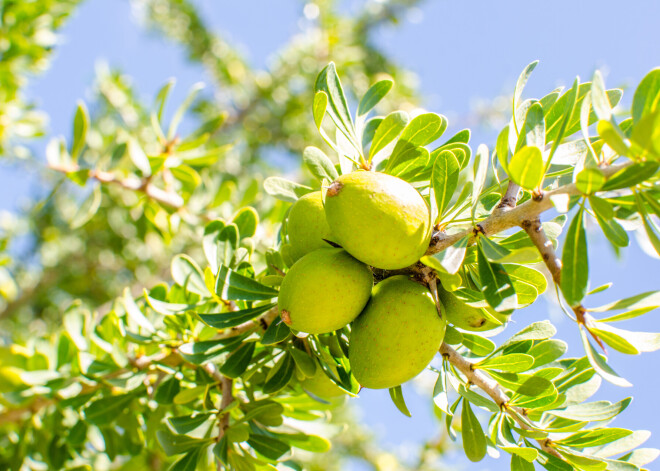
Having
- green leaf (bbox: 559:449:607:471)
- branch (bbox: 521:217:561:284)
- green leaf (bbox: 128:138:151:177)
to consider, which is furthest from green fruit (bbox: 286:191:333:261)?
green leaf (bbox: 128:138:151:177)

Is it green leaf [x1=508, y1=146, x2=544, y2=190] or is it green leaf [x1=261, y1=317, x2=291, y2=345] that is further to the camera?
green leaf [x1=261, y1=317, x2=291, y2=345]

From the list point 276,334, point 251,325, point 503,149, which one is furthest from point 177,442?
point 503,149

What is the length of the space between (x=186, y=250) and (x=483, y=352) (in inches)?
127

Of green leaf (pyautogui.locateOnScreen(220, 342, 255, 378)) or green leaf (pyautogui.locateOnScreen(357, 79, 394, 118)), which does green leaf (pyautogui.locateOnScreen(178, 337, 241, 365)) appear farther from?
green leaf (pyautogui.locateOnScreen(357, 79, 394, 118))

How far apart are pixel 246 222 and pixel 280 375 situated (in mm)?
557

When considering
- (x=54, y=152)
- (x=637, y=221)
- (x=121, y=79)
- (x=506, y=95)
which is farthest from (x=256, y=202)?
(x=506, y=95)

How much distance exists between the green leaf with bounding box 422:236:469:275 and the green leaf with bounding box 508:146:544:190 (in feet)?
0.53

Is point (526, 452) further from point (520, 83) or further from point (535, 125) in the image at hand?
point (520, 83)

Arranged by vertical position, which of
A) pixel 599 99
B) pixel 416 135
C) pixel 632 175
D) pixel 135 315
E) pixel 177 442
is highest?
pixel 599 99

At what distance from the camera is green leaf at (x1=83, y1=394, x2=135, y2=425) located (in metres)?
1.77

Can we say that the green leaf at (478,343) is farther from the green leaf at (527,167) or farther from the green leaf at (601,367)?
the green leaf at (527,167)

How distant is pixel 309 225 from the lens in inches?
51.4

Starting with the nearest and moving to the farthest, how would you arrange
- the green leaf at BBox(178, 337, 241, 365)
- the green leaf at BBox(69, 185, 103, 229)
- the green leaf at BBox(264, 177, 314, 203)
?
the green leaf at BBox(178, 337, 241, 365) < the green leaf at BBox(264, 177, 314, 203) < the green leaf at BBox(69, 185, 103, 229)

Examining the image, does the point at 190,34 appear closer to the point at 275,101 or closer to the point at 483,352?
the point at 275,101
